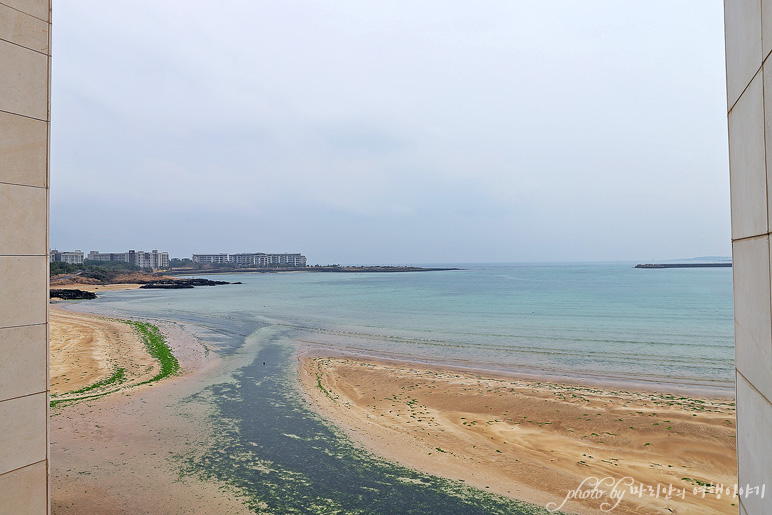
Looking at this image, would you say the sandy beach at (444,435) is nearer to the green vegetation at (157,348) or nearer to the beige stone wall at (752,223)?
the green vegetation at (157,348)

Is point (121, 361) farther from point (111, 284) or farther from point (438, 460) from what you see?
point (111, 284)

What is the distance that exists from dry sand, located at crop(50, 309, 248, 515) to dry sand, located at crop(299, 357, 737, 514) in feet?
12.9

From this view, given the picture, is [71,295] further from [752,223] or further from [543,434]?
[752,223]

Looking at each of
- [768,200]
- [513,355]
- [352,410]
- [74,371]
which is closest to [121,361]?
[74,371]

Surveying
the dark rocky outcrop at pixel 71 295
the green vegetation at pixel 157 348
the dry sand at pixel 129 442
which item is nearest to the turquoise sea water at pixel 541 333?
the green vegetation at pixel 157 348

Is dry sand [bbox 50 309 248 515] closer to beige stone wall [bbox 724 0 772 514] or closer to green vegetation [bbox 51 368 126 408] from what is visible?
green vegetation [bbox 51 368 126 408]

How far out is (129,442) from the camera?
9.85 meters

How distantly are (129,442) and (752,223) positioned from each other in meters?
12.0

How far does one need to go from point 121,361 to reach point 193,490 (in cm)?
1487

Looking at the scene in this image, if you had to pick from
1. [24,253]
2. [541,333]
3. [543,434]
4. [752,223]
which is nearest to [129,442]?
[24,253]

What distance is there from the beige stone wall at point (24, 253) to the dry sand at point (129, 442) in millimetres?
3861

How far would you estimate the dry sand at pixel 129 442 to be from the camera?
7297mm

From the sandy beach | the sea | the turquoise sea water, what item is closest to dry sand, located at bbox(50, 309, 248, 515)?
the sandy beach

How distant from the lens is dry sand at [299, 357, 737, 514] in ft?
27.3
